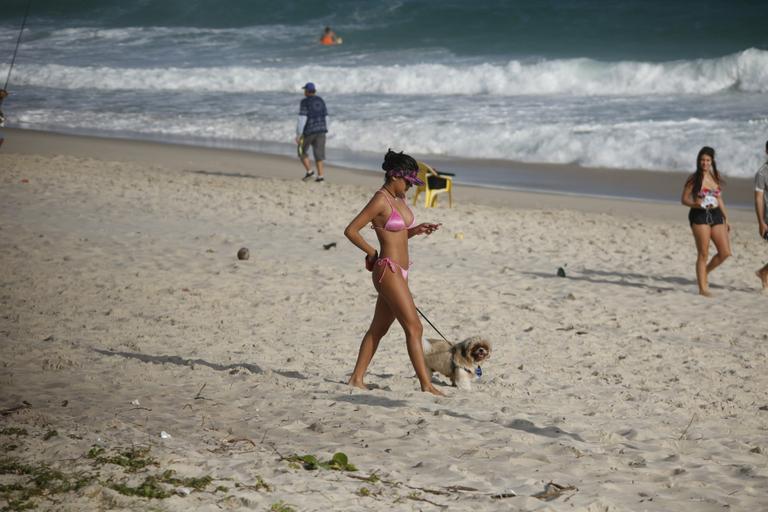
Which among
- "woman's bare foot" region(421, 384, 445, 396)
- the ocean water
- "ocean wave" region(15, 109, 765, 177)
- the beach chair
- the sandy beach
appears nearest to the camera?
the sandy beach

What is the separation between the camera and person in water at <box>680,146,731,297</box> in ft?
31.3

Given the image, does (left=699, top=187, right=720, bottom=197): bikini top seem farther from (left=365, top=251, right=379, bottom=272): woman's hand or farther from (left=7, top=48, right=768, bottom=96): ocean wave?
(left=7, top=48, right=768, bottom=96): ocean wave

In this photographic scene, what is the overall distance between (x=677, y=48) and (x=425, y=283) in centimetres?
2651

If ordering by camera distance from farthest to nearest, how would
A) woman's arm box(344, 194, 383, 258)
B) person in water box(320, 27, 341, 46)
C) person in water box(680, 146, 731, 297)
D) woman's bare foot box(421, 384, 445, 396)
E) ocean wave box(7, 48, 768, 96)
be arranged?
person in water box(320, 27, 341, 46) → ocean wave box(7, 48, 768, 96) → person in water box(680, 146, 731, 297) → woman's bare foot box(421, 384, 445, 396) → woman's arm box(344, 194, 383, 258)

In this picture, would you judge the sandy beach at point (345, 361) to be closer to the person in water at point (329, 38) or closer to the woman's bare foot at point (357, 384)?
the woman's bare foot at point (357, 384)

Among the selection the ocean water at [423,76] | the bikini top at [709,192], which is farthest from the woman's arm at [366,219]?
the ocean water at [423,76]

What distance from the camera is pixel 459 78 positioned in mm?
30625

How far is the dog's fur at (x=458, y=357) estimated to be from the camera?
641cm

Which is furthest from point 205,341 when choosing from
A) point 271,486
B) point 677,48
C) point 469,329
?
point 677,48

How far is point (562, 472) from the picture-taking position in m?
4.93

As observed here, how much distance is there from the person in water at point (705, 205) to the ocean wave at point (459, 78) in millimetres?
17970

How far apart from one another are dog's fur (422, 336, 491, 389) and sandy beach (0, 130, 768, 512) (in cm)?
12

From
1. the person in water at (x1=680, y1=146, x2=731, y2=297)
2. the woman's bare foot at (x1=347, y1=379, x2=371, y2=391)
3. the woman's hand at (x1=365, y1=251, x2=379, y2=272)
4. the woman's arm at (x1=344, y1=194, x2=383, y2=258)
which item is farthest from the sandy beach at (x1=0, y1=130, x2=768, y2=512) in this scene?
the woman's arm at (x1=344, y1=194, x2=383, y2=258)

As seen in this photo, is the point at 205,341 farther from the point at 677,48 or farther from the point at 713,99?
the point at 677,48
